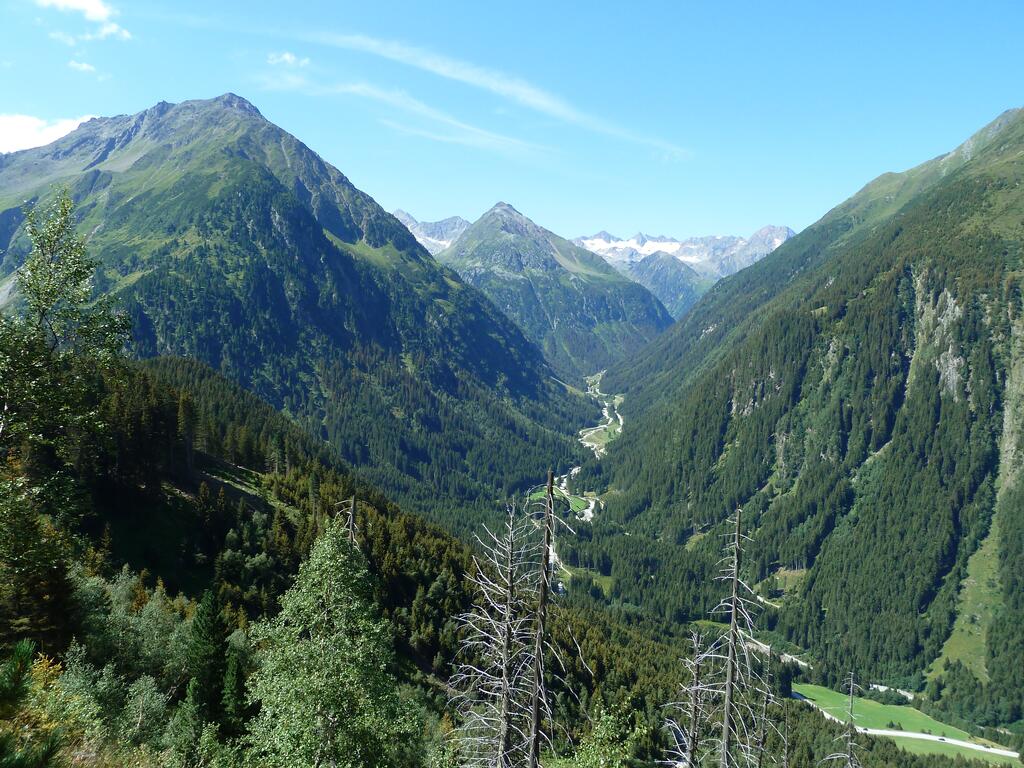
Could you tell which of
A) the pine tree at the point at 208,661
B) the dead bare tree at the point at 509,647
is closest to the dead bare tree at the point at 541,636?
the dead bare tree at the point at 509,647

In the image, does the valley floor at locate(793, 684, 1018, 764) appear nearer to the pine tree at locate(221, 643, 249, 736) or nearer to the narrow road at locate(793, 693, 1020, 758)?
the narrow road at locate(793, 693, 1020, 758)

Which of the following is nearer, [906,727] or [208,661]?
[208,661]

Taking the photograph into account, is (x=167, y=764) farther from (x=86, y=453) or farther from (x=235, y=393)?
(x=235, y=393)

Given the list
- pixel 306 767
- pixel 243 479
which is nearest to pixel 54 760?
pixel 306 767

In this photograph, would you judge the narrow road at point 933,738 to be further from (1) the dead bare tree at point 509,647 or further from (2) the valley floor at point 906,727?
(1) the dead bare tree at point 509,647

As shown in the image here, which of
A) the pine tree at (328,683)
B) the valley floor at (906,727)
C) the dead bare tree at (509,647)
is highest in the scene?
the dead bare tree at (509,647)

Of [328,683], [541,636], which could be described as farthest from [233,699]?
[541,636]

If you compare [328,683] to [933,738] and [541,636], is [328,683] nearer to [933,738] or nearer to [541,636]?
[541,636]

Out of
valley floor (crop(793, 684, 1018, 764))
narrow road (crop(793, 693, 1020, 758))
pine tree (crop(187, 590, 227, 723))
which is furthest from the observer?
narrow road (crop(793, 693, 1020, 758))

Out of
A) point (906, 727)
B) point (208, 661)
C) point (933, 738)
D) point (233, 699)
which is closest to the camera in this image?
point (233, 699)

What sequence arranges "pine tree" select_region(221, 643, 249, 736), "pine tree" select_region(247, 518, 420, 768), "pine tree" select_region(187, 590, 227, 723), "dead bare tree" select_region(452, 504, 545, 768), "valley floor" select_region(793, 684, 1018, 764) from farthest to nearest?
"valley floor" select_region(793, 684, 1018, 764), "pine tree" select_region(221, 643, 249, 736), "pine tree" select_region(187, 590, 227, 723), "pine tree" select_region(247, 518, 420, 768), "dead bare tree" select_region(452, 504, 545, 768)

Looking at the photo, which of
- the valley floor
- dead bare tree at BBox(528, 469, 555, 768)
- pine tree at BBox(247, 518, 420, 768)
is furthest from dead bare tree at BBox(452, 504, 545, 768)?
the valley floor

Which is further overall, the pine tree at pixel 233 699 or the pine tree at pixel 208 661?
the pine tree at pixel 233 699

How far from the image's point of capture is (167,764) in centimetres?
2616
